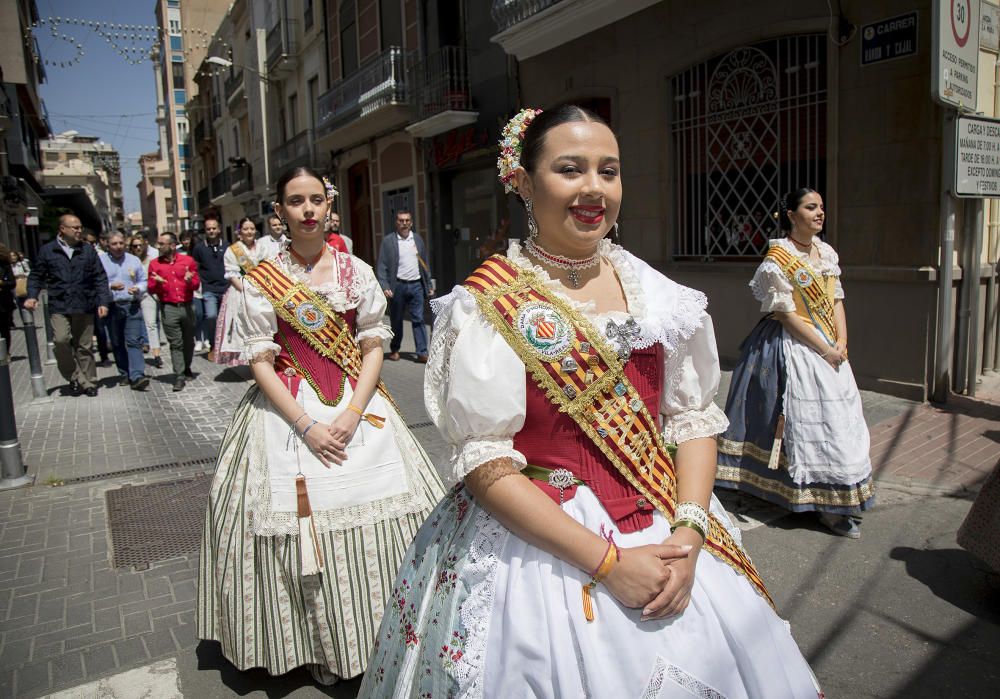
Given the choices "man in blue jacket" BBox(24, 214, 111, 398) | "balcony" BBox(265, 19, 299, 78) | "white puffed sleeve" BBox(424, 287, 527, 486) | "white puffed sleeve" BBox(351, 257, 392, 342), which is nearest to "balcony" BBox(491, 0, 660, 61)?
"man in blue jacket" BBox(24, 214, 111, 398)

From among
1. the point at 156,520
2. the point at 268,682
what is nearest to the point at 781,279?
the point at 268,682

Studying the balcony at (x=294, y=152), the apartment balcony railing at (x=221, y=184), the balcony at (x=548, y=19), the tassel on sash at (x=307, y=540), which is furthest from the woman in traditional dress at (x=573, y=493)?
the apartment balcony railing at (x=221, y=184)

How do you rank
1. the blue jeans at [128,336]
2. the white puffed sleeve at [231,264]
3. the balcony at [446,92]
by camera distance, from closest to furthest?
1. the white puffed sleeve at [231,264]
2. the blue jeans at [128,336]
3. the balcony at [446,92]

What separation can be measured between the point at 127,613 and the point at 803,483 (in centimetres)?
355

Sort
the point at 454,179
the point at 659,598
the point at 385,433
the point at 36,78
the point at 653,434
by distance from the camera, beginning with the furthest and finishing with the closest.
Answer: the point at 36,78, the point at 454,179, the point at 385,433, the point at 653,434, the point at 659,598

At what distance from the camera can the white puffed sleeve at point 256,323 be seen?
297 cm

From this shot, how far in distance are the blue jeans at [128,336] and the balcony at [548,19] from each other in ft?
21.4

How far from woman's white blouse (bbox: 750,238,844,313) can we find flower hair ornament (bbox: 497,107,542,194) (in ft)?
9.67

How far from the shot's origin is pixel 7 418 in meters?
5.52

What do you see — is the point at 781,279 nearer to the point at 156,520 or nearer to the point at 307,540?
the point at 307,540

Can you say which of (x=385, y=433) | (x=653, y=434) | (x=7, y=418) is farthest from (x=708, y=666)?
(x=7, y=418)

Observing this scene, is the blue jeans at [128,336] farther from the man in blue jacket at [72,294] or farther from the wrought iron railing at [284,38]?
the wrought iron railing at [284,38]

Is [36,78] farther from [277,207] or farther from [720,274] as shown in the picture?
[277,207]

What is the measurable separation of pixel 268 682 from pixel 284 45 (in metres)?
23.0
